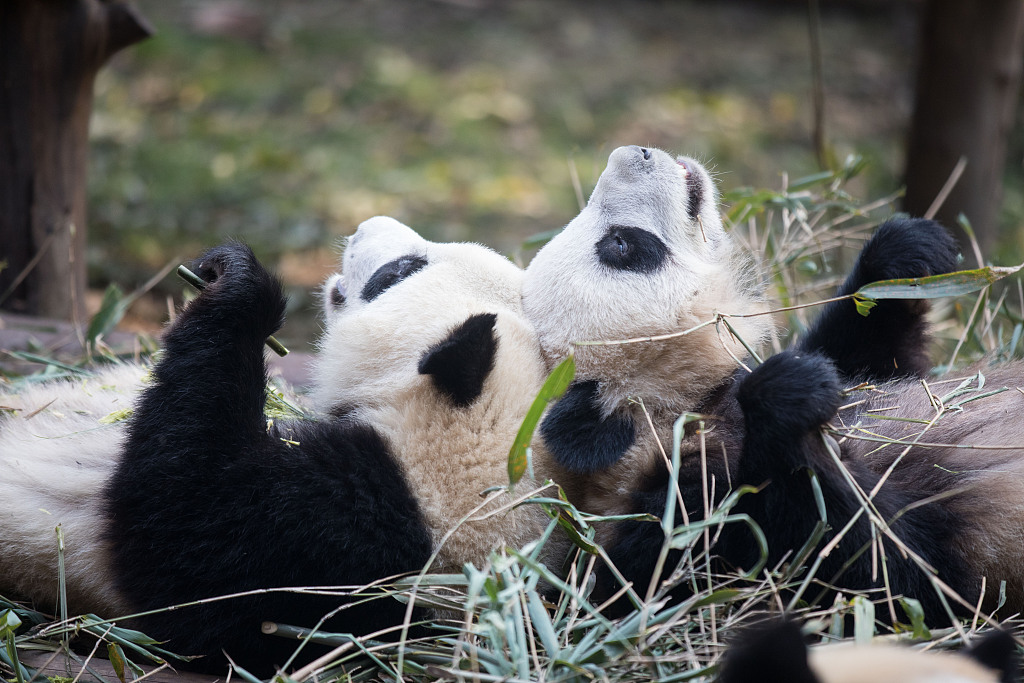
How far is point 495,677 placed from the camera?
67.7 inches

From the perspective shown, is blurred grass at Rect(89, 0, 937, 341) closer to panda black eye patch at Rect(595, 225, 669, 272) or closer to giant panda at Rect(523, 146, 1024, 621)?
giant panda at Rect(523, 146, 1024, 621)

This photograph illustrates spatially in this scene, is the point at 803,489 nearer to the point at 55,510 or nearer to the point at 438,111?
the point at 55,510

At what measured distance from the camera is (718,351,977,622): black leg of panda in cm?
204

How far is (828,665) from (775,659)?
113 mm

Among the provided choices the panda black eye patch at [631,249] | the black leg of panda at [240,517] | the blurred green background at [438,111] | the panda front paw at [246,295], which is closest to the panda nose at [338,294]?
the panda front paw at [246,295]

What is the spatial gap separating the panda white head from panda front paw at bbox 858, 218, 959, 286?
1191 mm

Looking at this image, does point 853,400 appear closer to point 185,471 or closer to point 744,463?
point 744,463

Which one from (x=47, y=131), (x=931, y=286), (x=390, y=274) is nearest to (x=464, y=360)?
(x=390, y=274)

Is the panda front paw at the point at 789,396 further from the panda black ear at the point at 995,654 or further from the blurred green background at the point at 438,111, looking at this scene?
the blurred green background at the point at 438,111

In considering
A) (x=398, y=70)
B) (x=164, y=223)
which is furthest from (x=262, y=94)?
(x=164, y=223)

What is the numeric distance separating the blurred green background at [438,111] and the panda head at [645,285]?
9.46 ft

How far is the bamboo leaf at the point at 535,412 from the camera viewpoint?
6.75 feet

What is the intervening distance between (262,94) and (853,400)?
6.74 m

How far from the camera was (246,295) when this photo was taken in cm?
242
